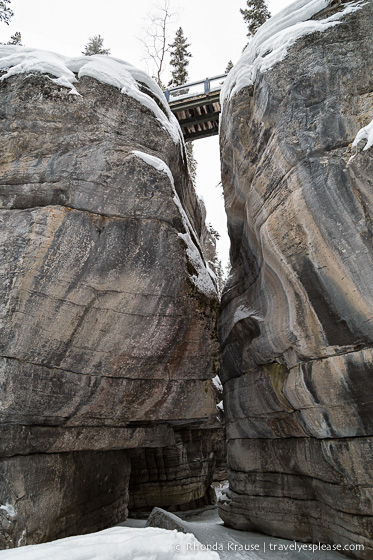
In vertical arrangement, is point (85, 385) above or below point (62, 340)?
below

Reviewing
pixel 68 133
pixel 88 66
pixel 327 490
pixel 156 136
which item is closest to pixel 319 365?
pixel 327 490

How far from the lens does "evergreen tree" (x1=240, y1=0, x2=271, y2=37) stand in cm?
1828

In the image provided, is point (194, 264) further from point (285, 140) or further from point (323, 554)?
point (323, 554)

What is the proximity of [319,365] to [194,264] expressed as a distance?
3460 mm

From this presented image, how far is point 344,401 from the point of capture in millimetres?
6285

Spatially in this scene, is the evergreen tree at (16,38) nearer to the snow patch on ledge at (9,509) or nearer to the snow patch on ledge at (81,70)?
the snow patch on ledge at (81,70)

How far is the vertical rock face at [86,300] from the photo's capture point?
6.76 m

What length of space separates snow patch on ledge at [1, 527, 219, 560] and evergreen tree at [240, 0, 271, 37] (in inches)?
828

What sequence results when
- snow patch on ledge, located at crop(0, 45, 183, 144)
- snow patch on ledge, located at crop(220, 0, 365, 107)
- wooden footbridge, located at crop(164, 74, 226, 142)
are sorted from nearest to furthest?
snow patch on ledge, located at crop(220, 0, 365, 107), snow patch on ledge, located at crop(0, 45, 183, 144), wooden footbridge, located at crop(164, 74, 226, 142)

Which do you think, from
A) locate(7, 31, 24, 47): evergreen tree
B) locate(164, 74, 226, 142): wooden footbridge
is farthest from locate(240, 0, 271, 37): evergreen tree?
locate(7, 31, 24, 47): evergreen tree

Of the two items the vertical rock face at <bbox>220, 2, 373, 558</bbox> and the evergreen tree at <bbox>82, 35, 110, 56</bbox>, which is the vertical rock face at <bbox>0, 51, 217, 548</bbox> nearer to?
the vertical rock face at <bbox>220, 2, 373, 558</bbox>

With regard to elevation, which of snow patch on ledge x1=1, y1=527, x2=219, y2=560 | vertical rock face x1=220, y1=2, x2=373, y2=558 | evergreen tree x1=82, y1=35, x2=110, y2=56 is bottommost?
snow patch on ledge x1=1, y1=527, x2=219, y2=560

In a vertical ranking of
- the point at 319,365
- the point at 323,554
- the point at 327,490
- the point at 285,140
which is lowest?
the point at 323,554

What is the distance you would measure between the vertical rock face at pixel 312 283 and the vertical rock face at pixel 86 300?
173 centimetres
